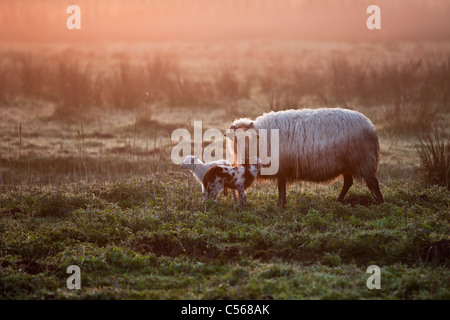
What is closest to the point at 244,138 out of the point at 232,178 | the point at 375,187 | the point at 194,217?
the point at 232,178

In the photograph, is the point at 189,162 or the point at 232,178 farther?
the point at 189,162

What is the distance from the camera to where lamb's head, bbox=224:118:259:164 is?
889cm

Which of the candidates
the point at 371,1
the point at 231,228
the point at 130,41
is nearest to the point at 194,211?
the point at 231,228

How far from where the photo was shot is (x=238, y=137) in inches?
352

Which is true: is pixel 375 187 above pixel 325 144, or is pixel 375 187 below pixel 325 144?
below

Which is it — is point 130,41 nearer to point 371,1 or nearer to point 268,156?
point 371,1

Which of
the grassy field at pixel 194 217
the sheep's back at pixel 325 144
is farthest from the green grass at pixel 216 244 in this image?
the sheep's back at pixel 325 144

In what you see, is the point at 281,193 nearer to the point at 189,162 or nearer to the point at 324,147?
the point at 324,147

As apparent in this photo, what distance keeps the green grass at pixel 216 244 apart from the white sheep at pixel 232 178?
0.91ft

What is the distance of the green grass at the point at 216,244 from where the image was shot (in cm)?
584

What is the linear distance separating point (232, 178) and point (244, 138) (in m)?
0.73

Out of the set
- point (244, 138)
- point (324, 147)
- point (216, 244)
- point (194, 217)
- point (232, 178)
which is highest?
point (244, 138)

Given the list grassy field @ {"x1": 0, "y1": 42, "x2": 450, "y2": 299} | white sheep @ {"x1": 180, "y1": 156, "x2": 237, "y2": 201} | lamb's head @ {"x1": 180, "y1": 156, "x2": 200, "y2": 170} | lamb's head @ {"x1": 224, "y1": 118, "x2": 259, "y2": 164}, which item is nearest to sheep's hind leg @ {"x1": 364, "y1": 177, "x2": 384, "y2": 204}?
grassy field @ {"x1": 0, "y1": 42, "x2": 450, "y2": 299}

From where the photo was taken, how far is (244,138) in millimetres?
8938
